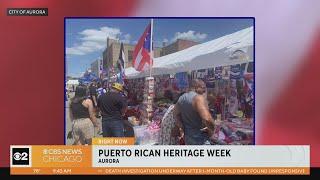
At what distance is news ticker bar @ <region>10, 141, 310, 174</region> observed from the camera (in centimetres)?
309

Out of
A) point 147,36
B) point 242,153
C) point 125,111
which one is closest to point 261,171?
point 242,153

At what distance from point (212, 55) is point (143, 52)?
0.57m

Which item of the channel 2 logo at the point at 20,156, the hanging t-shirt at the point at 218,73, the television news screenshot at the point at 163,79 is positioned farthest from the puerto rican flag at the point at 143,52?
the channel 2 logo at the point at 20,156

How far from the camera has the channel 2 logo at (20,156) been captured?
3.09 m

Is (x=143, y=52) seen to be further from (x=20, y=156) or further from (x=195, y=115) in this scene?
(x=20, y=156)

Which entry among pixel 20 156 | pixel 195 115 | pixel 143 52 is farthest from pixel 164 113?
pixel 20 156

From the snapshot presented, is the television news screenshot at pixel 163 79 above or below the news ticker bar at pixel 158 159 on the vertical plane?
above

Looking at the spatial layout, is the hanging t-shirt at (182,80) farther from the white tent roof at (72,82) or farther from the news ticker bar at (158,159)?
the white tent roof at (72,82)

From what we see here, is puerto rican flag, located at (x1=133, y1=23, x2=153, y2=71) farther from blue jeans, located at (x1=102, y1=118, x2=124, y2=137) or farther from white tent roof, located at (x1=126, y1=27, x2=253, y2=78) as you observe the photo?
blue jeans, located at (x1=102, y1=118, x2=124, y2=137)

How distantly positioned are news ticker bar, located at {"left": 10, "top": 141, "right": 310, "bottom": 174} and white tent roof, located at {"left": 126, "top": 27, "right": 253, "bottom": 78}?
0.67 m

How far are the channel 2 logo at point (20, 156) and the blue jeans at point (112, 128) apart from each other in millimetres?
654

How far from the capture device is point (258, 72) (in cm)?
304
